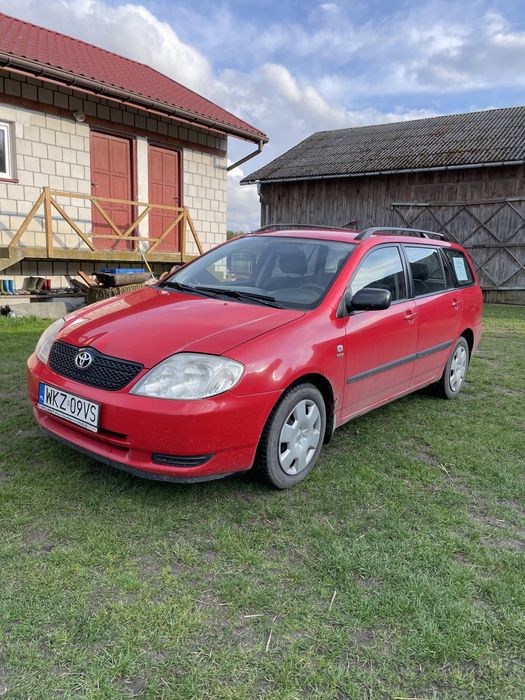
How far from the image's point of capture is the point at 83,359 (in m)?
2.88

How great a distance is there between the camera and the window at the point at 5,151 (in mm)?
9055

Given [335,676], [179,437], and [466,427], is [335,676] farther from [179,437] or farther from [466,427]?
[466,427]

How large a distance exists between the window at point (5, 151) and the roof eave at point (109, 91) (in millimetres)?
1063

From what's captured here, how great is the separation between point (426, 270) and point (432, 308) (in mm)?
371

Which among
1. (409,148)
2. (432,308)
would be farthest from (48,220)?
(409,148)

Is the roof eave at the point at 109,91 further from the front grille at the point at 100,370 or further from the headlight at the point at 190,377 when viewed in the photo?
the headlight at the point at 190,377

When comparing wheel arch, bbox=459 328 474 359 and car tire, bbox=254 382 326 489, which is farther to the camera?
wheel arch, bbox=459 328 474 359

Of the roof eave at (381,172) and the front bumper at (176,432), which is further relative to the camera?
the roof eave at (381,172)

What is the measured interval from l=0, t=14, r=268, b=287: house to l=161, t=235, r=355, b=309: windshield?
5.73 metres

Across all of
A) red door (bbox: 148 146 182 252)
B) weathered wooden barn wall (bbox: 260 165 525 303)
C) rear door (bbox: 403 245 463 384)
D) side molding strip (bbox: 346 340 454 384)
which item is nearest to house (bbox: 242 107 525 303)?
weathered wooden barn wall (bbox: 260 165 525 303)

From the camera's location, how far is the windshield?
350cm

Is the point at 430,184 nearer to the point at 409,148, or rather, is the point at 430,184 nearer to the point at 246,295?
the point at 409,148

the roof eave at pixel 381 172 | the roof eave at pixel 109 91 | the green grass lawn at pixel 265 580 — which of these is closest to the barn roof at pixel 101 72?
the roof eave at pixel 109 91

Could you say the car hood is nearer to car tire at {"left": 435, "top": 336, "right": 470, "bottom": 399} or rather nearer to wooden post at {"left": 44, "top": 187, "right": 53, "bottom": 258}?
car tire at {"left": 435, "top": 336, "right": 470, "bottom": 399}
